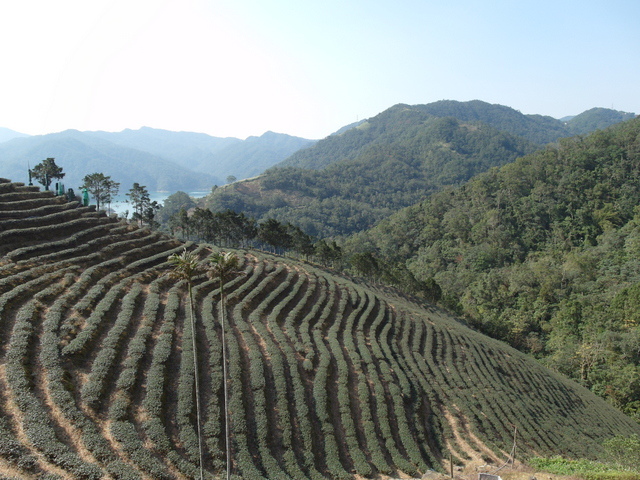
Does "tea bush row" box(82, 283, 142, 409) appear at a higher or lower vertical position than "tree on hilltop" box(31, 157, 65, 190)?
lower

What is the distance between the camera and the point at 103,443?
13.2 metres

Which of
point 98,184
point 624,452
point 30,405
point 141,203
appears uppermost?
point 98,184

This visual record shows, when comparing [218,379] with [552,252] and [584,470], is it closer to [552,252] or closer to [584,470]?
[584,470]

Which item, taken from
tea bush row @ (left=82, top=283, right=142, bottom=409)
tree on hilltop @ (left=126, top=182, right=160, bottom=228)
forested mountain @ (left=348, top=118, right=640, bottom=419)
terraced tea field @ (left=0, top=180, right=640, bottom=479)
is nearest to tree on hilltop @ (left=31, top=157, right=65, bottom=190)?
tree on hilltop @ (left=126, top=182, right=160, bottom=228)

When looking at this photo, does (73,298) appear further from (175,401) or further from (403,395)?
(403,395)

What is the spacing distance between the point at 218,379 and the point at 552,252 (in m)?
84.8

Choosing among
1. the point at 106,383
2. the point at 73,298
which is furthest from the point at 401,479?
the point at 73,298

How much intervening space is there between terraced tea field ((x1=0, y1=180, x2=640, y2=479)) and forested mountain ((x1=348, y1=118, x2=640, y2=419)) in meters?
18.2

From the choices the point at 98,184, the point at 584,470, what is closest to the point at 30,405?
the point at 584,470

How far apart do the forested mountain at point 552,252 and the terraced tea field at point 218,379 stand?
18.2 metres

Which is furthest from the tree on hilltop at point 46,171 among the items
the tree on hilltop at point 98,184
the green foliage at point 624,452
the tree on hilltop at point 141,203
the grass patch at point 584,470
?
the green foliage at point 624,452

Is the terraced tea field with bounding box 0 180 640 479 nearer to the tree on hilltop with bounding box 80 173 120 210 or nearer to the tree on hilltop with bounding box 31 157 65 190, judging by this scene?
the tree on hilltop with bounding box 31 157 65 190

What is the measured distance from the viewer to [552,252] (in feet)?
268

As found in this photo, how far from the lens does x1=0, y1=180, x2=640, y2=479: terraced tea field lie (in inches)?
561
